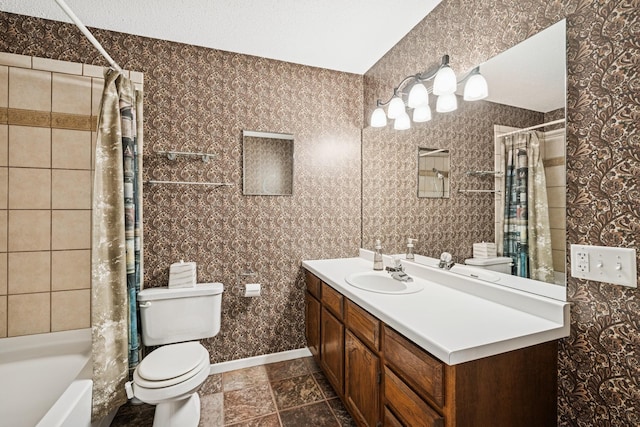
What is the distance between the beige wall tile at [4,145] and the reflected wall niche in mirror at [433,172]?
269 centimetres

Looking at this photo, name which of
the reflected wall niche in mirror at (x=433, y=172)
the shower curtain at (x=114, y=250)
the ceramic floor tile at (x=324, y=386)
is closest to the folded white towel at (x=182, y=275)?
the shower curtain at (x=114, y=250)

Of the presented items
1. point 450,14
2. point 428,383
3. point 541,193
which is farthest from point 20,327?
point 450,14

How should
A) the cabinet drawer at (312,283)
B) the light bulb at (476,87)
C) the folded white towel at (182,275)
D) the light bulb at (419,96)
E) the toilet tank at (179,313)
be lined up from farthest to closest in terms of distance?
the cabinet drawer at (312,283) → the folded white towel at (182,275) → the toilet tank at (179,313) → the light bulb at (419,96) → the light bulb at (476,87)

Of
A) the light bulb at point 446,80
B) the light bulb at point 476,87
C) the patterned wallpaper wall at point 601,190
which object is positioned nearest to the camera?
the patterned wallpaper wall at point 601,190

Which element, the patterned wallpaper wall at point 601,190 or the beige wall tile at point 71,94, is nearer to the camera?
the patterned wallpaper wall at point 601,190

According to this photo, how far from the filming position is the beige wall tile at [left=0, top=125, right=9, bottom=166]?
184 centimetres

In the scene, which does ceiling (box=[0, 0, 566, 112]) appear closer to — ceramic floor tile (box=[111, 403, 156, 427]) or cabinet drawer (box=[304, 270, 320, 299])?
cabinet drawer (box=[304, 270, 320, 299])

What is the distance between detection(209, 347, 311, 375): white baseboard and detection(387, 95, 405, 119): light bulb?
6.68 ft

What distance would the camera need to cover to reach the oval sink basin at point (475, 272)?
145 cm

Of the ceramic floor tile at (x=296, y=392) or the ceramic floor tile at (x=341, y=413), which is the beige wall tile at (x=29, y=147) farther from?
the ceramic floor tile at (x=341, y=413)

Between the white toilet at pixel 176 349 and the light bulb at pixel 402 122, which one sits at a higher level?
the light bulb at pixel 402 122

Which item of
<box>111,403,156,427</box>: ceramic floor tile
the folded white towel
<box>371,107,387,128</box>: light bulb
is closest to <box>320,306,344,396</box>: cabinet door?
the folded white towel

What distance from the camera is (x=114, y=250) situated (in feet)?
5.60

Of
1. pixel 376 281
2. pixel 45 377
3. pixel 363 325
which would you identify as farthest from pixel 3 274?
pixel 376 281
